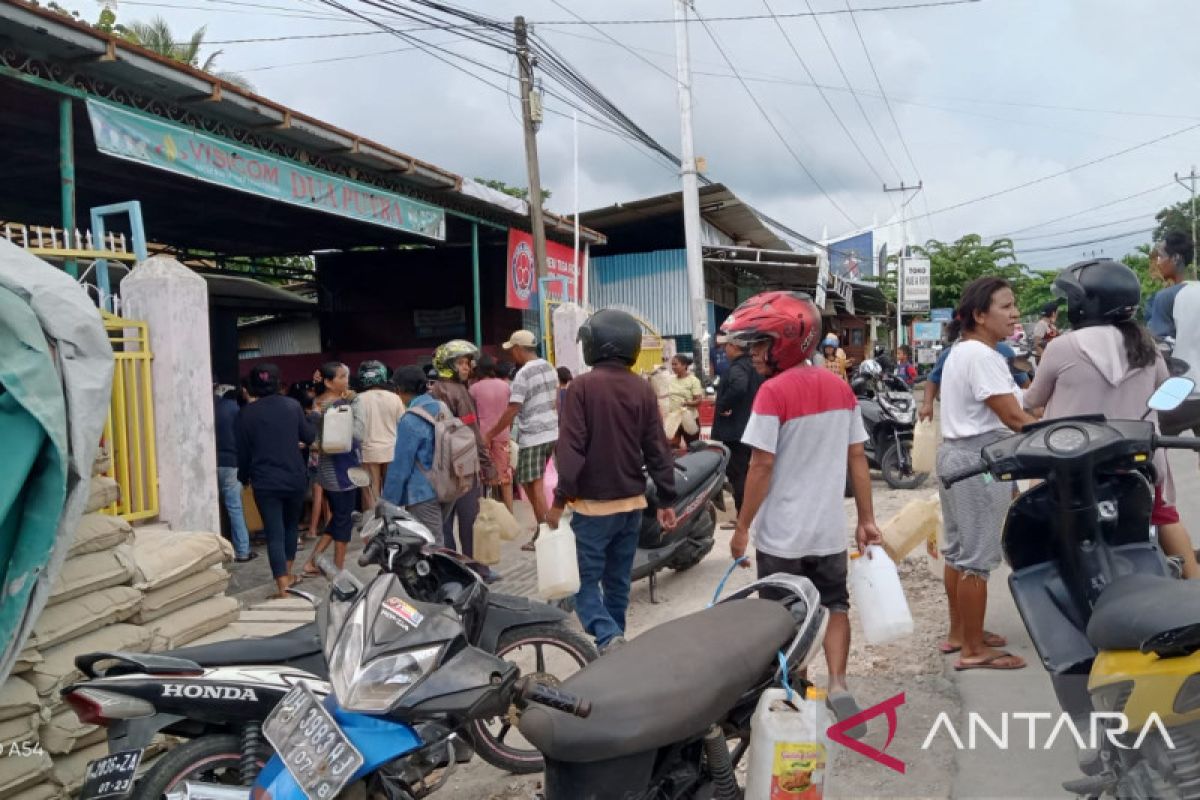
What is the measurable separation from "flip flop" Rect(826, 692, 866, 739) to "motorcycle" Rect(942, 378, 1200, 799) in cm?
97

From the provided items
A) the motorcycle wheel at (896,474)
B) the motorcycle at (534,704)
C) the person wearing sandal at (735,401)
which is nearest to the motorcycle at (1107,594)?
the motorcycle at (534,704)

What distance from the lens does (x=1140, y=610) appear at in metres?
2.15

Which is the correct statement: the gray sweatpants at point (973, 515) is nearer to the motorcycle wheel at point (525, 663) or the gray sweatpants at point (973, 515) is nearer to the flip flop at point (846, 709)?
the flip flop at point (846, 709)

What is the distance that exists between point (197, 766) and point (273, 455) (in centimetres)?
389

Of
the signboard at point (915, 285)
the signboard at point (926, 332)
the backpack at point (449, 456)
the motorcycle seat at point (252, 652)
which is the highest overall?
the signboard at point (915, 285)

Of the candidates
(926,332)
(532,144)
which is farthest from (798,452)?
(926,332)

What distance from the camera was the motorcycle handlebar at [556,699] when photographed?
6.21ft

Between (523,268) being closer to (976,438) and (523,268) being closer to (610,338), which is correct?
(610,338)

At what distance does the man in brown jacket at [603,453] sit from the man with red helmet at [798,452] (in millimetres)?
748

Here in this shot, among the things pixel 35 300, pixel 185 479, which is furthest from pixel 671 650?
pixel 185 479

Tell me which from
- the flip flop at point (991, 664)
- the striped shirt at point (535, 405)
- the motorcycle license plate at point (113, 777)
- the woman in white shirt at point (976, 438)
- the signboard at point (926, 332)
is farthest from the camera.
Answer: the signboard at point (926, 332)

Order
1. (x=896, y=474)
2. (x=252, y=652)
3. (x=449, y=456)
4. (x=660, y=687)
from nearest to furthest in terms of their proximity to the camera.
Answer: (x=660, y=687)
(x=252, y=652)
(x=449, y=456)
(x=896, y=474)

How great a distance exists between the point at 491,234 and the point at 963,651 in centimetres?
1251

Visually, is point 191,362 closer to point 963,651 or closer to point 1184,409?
point 963,651
